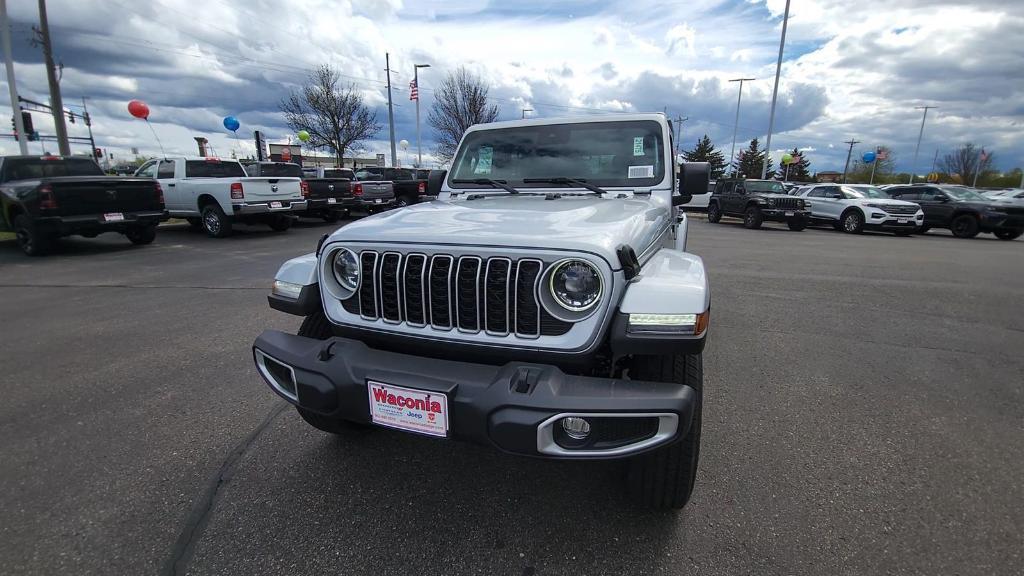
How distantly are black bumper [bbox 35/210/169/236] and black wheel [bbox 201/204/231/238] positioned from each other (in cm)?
133

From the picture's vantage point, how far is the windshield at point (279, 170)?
475 inches

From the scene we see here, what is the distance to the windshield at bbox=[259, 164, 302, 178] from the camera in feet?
39.6

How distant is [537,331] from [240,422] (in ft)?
7.19

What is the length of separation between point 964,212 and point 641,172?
1716 cm

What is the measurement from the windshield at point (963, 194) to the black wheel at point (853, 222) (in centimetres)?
274

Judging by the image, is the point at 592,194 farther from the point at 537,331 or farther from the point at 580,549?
the point at 580,549

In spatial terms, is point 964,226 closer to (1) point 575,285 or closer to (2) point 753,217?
(2) point 753,217

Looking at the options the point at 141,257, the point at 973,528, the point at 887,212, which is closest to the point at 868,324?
the point at 973,528

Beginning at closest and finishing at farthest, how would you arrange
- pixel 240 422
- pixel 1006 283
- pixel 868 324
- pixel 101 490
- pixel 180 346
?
pixel 101 490 < pixel 240 422 < pixel 180 346 < pixel 868 324 < pixel 1006 283

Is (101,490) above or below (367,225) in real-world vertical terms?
below

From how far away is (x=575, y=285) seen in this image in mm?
1891

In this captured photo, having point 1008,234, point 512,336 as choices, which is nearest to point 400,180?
point 512,336

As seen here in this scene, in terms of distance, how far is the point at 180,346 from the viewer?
4.34 metres

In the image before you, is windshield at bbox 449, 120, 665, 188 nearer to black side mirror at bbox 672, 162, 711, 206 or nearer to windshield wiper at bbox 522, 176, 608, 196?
windshield wiper at bbox 522, 176, 608, 196
